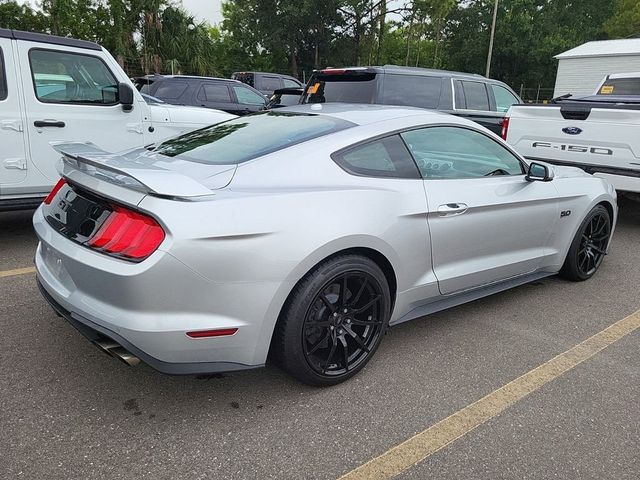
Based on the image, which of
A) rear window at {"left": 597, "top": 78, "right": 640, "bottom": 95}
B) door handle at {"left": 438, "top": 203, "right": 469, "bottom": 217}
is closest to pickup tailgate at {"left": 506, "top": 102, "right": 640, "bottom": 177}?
door handle at {"left": 438, "top": 203, "right": 469, "bottom": 217}

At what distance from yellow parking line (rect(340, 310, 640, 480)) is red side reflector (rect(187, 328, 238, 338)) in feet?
2.52

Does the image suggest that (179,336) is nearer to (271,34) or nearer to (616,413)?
(616,413)

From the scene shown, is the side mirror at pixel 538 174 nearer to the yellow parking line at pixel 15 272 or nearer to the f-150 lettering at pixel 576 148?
the f-150 lettering at pixel 576 148

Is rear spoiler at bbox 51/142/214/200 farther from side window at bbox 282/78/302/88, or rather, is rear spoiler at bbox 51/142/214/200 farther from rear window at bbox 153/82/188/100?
side window at bbox 282/78/302/88

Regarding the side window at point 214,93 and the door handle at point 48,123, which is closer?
the door handle at point 48,123

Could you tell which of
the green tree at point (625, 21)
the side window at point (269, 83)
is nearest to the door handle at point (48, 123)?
the side window at point (269, 83)

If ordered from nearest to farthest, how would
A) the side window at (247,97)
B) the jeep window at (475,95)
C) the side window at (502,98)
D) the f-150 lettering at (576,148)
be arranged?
the f-150 lettering at (576,148) → the jeep window at (475,95) → the side window at (502,98) → the side window at (247,97)

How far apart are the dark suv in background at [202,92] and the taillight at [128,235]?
8362mm

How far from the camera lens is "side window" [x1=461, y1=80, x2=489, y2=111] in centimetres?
802

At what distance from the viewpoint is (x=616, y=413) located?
2654 millimetres

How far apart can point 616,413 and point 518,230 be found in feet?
4.47

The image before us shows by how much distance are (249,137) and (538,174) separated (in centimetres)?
204

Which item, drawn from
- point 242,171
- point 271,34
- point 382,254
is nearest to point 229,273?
point 242,171

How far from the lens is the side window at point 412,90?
6.83m
